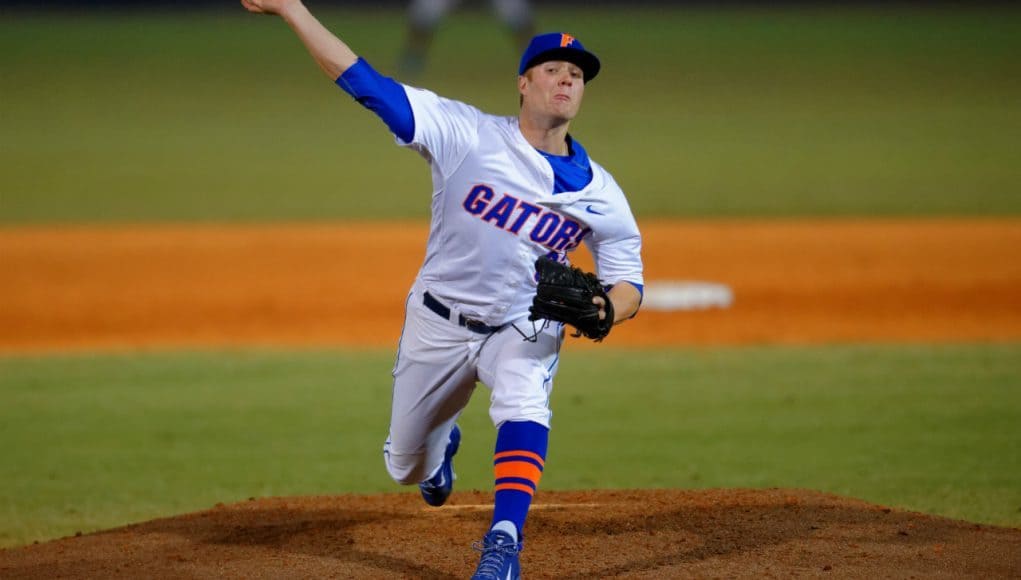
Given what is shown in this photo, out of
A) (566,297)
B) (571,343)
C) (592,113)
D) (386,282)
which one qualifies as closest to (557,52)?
(566,297)

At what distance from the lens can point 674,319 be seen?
10.7 meters

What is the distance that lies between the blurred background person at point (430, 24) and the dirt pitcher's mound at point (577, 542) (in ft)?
57.3

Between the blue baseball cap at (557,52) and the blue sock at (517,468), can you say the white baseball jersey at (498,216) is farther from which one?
the blue sock at (517,468)

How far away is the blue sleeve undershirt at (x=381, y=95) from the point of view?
4496 mm

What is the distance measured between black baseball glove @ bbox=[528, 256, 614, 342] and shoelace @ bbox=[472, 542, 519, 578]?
0.79 metres

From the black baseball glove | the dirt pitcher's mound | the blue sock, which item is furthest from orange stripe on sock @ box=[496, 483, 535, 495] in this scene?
the black baseball glove

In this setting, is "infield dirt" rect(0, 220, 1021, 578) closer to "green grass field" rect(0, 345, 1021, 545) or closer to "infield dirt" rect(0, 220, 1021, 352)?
"infield dirt" rect(0, 220, 1021, 352)

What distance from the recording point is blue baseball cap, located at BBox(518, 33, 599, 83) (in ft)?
15.7

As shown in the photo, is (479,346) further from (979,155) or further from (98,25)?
(98,25)

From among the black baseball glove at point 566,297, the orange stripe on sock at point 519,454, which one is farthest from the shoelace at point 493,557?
the black baseball glove at point 566,297

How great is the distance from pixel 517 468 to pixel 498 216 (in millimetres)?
930

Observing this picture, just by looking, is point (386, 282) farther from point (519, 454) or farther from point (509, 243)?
point (519, 454)

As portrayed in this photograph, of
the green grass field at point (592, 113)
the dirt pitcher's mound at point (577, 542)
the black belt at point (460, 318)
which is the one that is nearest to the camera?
the dirt pitcher's mound at point (577, 542)

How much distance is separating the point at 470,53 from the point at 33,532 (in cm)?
2137
